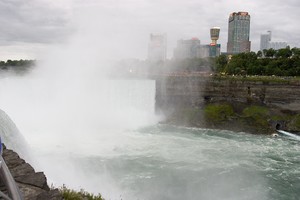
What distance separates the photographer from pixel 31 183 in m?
6.17

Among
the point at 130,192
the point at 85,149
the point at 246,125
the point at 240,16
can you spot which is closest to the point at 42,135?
the point at 85,149

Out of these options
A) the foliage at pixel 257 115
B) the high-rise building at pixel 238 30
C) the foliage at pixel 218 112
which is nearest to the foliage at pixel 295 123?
the foliage at pixel 257 115

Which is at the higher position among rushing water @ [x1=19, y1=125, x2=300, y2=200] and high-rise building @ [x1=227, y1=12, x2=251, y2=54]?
high-rise building @ [x1=227, y1=12, x2=251, y2=54]

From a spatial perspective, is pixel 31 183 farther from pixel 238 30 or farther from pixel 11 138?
pixel 238 30

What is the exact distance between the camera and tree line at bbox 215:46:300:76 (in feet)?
174

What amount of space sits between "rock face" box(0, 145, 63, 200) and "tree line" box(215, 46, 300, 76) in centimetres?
5192

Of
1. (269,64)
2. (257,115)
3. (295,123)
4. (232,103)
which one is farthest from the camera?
(269,64)

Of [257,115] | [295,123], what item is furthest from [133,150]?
[295,123]

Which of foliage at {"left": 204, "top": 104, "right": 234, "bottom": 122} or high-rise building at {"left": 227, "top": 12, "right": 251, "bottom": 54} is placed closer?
foliage at {"left": 204, "top": 104, "right": 234, "bottom": 122}

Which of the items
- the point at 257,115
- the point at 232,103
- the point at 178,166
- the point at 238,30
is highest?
the point at 238,30

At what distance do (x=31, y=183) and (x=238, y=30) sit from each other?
183m

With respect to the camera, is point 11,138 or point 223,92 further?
point 223,92

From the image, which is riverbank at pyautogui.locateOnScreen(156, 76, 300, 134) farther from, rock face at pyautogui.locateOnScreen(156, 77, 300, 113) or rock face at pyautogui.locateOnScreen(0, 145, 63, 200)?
rock face at pyautogui.locateOnScreen(0, 145, 63, 200)

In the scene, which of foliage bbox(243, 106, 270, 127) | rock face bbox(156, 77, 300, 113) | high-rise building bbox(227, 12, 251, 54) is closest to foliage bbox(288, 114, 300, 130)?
rock face bbox(156, 77, 300, 113)
